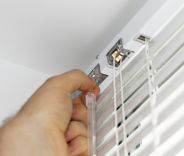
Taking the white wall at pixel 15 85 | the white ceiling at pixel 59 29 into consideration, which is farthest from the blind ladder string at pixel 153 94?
the white wall at pixel 15 85

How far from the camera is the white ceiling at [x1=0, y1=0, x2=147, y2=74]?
1.18 meters

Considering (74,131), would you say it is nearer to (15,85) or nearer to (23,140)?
(23,140)

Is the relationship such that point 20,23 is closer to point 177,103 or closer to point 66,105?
point 66,105

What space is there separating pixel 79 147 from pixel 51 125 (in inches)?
3.3

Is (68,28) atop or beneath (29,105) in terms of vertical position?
A: atop

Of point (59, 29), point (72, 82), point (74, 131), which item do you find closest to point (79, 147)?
point (74, 131)

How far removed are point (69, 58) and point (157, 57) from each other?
1.23 feet

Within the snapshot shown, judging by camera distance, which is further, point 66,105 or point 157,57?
point 66,105

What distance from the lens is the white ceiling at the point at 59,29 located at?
46.4 inches

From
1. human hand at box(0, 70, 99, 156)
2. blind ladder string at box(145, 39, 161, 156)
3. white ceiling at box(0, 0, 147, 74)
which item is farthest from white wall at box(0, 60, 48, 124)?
blind ladder string at box(145, 39, 161, 156)

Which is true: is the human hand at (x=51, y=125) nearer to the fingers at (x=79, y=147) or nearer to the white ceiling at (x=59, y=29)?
the fingers at (x=79, y=147)

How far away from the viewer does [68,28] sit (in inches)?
48.8

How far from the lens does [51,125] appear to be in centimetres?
109

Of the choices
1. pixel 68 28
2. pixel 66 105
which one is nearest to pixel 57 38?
pixel 68 28
